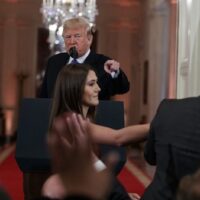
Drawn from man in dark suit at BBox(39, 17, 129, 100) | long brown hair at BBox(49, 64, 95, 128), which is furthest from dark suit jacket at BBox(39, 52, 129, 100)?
long brown hair at BBox(49, 64, 95, 128)

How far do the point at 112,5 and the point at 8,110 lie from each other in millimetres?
5200

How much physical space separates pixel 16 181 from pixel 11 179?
0.33 metres

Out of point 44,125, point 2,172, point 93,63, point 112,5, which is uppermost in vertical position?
point 112,5

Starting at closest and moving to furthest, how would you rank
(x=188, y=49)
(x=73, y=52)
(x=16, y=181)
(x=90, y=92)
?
(x=90, y=92) → (x=73, y=52) → (x=188, y=49) → (x=16, y=181)

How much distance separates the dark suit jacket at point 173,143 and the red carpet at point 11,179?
15.0ft

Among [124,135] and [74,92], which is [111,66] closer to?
[74,92]

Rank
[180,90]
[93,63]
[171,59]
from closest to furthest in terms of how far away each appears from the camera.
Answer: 1. [93,63]
2. [180,90]
3. [171,59]

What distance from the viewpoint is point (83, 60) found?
4.45m

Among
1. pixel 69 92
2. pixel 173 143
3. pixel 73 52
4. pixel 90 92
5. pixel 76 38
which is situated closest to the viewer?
pixel 173 143

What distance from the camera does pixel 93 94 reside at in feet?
9.25

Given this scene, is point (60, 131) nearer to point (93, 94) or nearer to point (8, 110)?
point (93, 94)

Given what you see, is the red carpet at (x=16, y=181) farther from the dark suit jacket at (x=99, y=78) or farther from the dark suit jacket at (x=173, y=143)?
the dark suit jacket at (x=173, y=143)

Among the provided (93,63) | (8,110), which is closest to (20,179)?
(93,63)

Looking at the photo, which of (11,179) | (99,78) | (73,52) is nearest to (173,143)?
(73,52)
